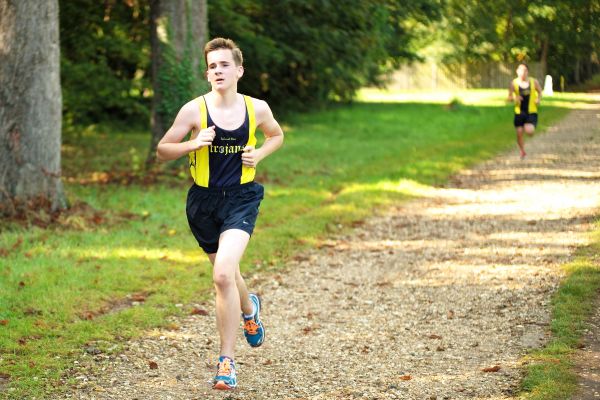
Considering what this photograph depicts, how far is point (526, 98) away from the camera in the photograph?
54.6ft

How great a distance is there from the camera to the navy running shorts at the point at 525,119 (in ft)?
55.0

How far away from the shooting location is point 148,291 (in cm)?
805

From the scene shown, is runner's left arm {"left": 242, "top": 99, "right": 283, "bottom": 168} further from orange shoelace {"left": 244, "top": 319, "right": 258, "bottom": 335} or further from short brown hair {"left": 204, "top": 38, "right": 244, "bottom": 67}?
orange shoelace {"left": 244, "top": 319, "right": 258, "bottom": 335}

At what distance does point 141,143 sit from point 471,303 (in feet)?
47.2

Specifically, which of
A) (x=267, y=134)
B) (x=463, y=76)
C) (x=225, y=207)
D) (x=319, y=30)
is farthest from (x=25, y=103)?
(x=463, y=76)

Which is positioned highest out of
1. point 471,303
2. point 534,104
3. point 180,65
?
point 180,65

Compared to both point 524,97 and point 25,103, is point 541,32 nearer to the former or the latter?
point 524,97

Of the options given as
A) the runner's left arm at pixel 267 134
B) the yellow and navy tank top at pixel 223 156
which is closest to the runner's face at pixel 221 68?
the yellow and navy tank top at pixel 223 156

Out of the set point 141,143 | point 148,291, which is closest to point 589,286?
point 148,291

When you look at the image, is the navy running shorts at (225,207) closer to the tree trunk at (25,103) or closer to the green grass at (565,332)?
the green grass at (565,332)

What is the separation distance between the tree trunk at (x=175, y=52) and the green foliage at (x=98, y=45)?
234cm

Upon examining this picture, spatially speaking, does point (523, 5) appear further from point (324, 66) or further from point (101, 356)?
point (324, 66)

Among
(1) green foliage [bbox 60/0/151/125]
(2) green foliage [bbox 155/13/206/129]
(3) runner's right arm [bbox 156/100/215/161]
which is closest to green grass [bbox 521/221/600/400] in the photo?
(3) runner's right arm [bbox 156/100/215/161]

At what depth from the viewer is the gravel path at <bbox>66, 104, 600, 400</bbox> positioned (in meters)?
5.64
